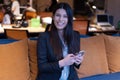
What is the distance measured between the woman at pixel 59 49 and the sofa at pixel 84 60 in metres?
0.27

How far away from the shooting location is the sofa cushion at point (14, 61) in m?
2.26

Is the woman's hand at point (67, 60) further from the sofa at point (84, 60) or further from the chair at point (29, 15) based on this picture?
the chair at point (29, 15)

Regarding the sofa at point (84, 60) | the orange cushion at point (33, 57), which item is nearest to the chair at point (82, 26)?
the sofa at point (84, 60)

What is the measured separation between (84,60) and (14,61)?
83 cm

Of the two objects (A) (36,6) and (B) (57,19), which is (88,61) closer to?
(B) (57,19)

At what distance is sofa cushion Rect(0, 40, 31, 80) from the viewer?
226cm

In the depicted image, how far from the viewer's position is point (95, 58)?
2854 millimetres

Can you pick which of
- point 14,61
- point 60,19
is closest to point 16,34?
point 14,61

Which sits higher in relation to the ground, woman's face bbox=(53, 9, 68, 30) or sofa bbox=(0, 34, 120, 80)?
woman's face bbox=(53, 9, 68, 30)

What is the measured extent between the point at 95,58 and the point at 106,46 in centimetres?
24

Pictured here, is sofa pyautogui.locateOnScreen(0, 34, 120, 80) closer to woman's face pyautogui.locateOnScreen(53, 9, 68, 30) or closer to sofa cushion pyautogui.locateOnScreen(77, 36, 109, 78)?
sofa cushion pyautogui.locateOnScreen(77, 36, 109, 78)

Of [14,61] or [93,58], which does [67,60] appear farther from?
[93,58]

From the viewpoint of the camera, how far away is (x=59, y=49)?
216 centimetres

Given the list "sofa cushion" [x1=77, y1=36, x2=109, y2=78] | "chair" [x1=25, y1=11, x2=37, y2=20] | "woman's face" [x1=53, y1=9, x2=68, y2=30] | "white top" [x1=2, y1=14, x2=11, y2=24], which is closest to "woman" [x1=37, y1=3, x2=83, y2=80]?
"woman's face" [x1=53, y1=9, x2=68, y2=30]
